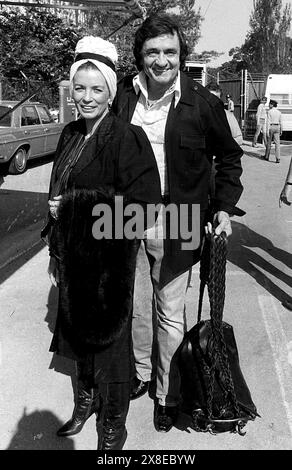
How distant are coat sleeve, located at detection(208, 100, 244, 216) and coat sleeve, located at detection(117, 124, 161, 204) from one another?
395 millimetres

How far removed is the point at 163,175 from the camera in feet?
8.18

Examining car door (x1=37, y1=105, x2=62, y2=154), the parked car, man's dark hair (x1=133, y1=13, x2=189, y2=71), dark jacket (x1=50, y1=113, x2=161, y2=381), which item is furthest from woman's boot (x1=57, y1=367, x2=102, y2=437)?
car door (x1=37, y1=105, x2=62, y2=154)

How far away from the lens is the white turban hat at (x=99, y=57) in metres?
2.21

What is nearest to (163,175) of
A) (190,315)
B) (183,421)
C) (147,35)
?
(147,35)

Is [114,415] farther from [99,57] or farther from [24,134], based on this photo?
[24,134]

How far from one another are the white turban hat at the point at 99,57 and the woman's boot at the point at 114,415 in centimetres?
133

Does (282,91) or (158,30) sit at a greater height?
(158,30)

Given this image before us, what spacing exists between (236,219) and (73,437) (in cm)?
509

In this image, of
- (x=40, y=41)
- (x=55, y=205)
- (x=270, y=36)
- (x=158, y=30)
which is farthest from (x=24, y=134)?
(x=270, y=36)

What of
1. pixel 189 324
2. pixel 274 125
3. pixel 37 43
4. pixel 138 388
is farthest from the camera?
pixel 274 125

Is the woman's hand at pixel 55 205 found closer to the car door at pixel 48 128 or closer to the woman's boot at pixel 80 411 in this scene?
the woman's boot at pixel 80 411

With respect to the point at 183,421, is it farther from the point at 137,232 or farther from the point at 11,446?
the point at 137,232

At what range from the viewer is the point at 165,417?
105 inches

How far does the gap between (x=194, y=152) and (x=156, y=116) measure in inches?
10.1
